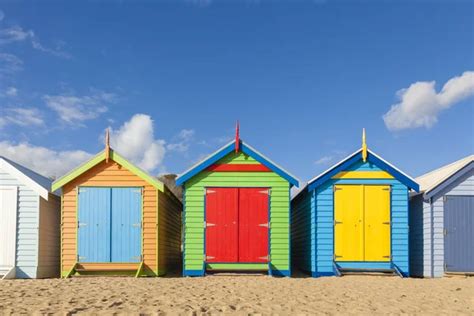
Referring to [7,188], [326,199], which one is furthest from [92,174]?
[326,199]

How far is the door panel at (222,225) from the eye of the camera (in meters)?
12.8

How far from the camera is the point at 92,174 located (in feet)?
42.9

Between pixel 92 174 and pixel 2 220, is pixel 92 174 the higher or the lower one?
the higher one

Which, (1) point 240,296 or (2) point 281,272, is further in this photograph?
(2) point 281,272

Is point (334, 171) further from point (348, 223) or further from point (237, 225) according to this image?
point (237, 225)

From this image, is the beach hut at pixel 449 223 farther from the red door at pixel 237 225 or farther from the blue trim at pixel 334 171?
the red door at pixel 237 225

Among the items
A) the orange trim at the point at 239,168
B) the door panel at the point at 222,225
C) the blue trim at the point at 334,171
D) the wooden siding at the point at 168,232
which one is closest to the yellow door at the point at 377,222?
the blue trim at the point at 334,171

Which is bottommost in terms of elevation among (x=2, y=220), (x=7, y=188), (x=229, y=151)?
(x=2, y=220)

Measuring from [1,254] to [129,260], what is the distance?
133 inches

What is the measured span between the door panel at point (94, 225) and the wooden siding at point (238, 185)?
2.11 metres

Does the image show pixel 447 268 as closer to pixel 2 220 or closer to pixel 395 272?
pixel 395 272

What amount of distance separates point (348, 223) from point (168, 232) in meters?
5.53

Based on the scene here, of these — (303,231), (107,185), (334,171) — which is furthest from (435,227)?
(107,185)

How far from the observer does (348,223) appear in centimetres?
1303
